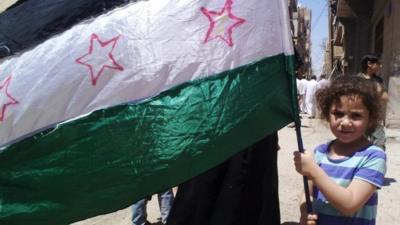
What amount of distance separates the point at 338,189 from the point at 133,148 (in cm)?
75

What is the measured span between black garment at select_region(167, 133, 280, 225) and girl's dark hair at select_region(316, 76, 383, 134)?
39 cm

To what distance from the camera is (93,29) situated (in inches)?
78.9

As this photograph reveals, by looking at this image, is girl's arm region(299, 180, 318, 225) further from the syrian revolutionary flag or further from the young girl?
the syrian revolutionary flag

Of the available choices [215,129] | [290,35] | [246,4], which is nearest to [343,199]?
[215,129]

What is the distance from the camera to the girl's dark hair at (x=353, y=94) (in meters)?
1.98

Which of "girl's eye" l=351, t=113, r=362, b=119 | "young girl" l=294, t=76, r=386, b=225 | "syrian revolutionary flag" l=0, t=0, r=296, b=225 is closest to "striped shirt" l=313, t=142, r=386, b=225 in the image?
"young girl" l=294, t=76, r=386, b=225

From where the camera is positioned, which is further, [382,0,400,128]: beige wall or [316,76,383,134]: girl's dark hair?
[382,0,400,128]: beige wall

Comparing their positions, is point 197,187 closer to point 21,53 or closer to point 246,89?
point 246,89

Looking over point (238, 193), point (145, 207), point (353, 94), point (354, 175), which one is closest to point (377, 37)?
point (145, 207)

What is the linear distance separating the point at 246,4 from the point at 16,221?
119 centimetres

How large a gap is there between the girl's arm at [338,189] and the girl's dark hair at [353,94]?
29 cm

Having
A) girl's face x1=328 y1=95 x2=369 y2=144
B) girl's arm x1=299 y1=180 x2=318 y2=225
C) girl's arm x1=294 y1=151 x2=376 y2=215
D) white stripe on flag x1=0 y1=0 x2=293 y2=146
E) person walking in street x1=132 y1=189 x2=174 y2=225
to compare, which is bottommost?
person walking in street x1=132 y1=189 x2=174 y2=225

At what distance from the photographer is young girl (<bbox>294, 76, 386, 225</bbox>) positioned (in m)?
1.82

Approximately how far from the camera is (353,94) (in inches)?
78.0
